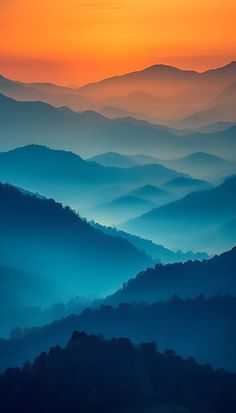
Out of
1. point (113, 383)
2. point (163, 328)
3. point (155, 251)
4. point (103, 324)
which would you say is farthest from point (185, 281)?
point (155, 251)

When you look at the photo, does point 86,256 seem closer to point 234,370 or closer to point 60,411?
point 234,370

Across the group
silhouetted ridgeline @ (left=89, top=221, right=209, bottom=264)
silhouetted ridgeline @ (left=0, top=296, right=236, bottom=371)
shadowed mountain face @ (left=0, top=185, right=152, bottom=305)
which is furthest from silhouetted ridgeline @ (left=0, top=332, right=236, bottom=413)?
silhouetted ridgeline @ (left=89, top=221, right=209, bottom=264)

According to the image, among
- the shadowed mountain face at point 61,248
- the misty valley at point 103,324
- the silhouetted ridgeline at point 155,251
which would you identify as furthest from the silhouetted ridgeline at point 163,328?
the silhouetted ridgeline at point 155,251

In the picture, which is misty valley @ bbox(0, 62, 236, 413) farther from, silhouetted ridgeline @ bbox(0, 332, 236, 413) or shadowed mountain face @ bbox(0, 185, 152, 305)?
shadowed mountain face @ bbox(0, 185, 152, 305)

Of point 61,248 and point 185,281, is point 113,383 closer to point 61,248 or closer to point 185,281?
point 185,281

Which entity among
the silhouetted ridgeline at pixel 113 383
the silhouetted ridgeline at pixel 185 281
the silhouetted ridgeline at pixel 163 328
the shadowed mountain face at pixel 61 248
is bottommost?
the silhouetted ridgeline at pixel 113 383

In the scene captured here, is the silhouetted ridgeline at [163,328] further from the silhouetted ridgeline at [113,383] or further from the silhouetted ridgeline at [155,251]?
the silhouetted ridgeline at [155,251]

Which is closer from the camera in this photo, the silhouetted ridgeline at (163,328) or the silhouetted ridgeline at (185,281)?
the silhouetted ridgeline at (163,328)

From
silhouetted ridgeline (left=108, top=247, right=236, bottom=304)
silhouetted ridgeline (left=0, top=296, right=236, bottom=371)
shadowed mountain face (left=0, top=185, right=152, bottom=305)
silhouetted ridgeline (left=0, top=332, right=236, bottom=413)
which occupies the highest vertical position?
shadowed mountain face (left=0, top=185, right=152, bottom=305)
